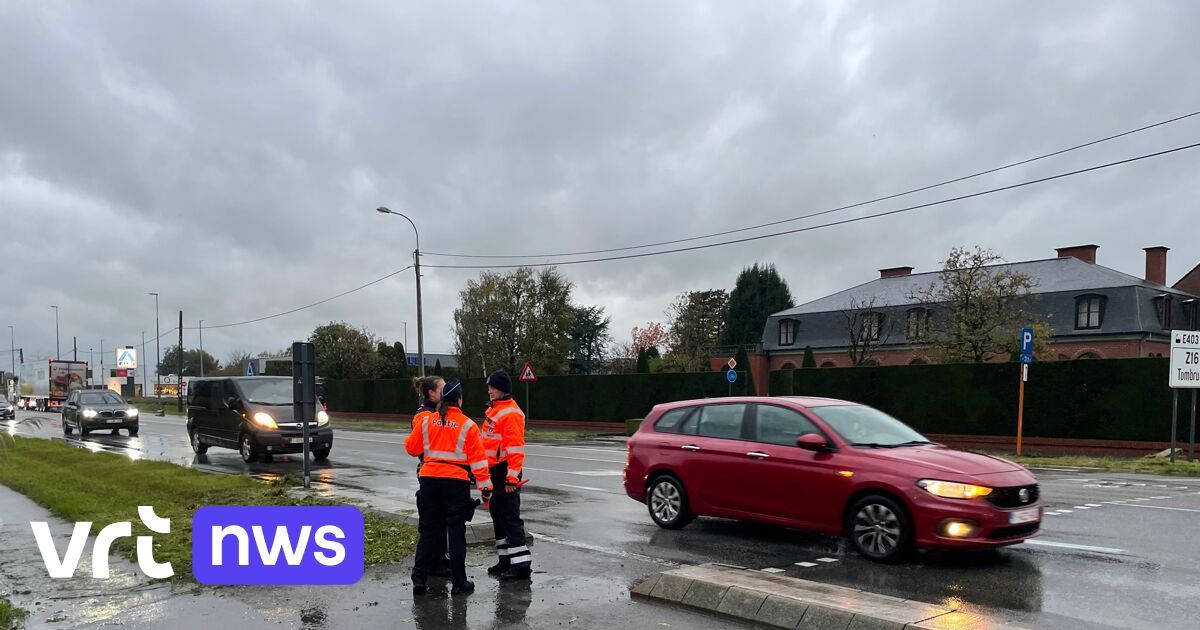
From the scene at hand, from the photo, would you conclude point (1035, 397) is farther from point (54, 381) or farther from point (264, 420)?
point (54, 381)

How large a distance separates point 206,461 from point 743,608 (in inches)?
644

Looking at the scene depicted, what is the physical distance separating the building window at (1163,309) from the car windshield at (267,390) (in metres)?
46.5

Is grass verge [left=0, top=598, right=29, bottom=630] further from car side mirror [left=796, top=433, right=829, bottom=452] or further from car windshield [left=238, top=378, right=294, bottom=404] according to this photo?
car windshield [left=238, top=378, right=294, bottom=404]

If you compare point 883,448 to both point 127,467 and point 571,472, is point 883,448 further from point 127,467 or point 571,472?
point 127,467

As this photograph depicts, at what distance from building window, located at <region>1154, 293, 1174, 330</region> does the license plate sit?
47732 mm

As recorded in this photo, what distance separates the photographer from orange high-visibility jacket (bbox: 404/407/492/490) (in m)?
6.70

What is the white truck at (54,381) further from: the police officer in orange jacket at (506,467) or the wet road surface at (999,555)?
the police officer in orange jacket at (506,467)

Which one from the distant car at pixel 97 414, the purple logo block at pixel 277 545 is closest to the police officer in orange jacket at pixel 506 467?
the purple logo block at pixel 277 545

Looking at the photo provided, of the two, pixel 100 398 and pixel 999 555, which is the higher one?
pixel 999 555

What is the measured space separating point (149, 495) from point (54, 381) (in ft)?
174

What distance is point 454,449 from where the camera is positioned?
670 centimetres

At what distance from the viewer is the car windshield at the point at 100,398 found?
3136 cm

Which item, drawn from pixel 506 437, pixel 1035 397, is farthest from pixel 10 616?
pixel 1035 397

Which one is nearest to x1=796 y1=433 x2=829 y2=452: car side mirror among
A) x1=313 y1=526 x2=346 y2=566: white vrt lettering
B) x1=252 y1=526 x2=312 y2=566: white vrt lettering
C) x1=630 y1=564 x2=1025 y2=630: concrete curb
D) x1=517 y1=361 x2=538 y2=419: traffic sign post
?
x1=630 y1=564 x2=1025 y2=630: concrete curb
